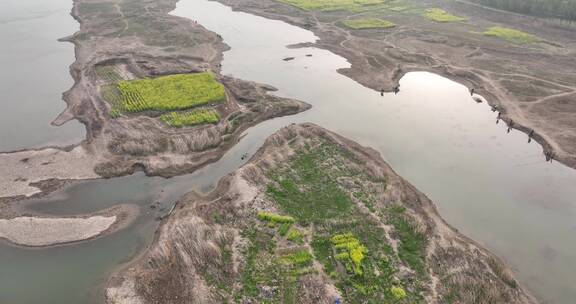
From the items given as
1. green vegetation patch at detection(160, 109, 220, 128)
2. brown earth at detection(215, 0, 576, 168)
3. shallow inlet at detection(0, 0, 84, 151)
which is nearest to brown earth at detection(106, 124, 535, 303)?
green vegetation patch at detection(160, 109, 220, 128)

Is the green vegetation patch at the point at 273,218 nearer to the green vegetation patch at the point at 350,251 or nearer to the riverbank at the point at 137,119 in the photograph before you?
the green vegetation patch at the point at 350,251

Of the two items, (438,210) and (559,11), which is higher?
(559,11)

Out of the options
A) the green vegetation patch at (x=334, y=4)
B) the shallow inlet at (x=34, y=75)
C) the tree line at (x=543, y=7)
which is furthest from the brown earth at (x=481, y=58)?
the shallow inlet at (x=34, y=75)

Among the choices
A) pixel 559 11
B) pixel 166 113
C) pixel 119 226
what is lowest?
pixel 119 226

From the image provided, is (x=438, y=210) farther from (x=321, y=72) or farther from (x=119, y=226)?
(x=321, y=72)

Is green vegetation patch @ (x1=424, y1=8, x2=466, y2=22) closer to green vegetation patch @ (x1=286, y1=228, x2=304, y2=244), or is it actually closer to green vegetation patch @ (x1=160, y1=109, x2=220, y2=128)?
green vegetation patch @ (x1=160, y1=109, x2=220, y2=128)

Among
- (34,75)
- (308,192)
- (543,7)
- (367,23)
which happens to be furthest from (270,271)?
(543,7)

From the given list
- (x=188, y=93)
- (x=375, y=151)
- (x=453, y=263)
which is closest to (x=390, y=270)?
(x=453, y=263)
